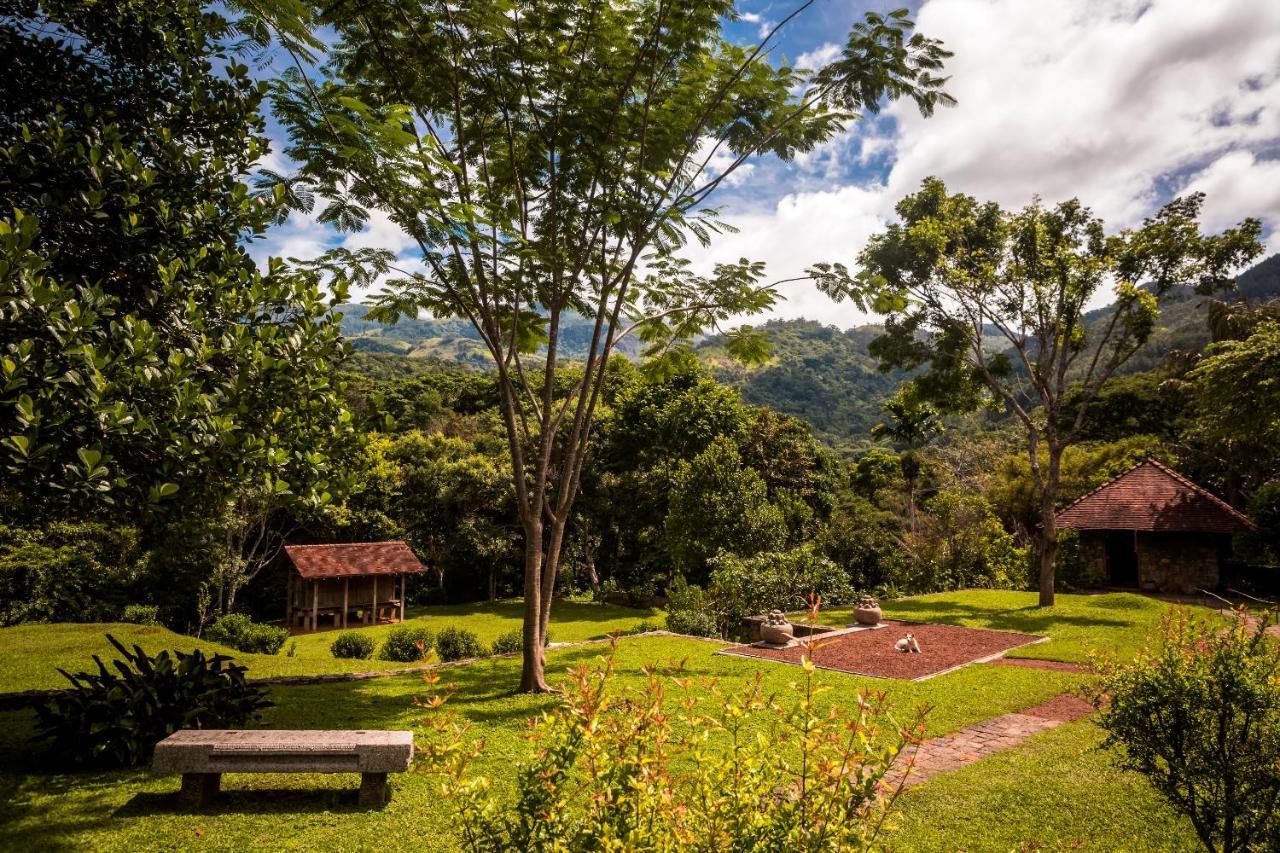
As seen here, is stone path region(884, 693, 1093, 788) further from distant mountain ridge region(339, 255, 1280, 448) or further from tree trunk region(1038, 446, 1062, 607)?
distant mountain ridge region(339, 255, 1280, 448)

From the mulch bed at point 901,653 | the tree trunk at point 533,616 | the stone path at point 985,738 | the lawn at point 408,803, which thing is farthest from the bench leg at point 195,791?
the mulch bed at point 901,653

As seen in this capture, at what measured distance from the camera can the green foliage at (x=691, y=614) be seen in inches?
701

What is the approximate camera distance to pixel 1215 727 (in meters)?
4.43

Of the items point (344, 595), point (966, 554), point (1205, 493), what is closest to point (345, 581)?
point (344, 595)

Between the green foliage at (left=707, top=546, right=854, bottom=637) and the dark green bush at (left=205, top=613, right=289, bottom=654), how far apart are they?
12399 millimetres

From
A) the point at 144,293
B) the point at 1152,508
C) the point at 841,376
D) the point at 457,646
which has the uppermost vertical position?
the point at 841,376

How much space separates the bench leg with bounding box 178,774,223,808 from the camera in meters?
5.92

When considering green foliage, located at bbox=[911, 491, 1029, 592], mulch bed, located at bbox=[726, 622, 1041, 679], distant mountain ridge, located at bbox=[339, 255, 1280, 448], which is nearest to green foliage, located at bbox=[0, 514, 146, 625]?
mulch bed, located at bbox=[726, 622, 1041, 679]

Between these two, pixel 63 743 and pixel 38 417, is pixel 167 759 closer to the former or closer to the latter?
pixel 63 743

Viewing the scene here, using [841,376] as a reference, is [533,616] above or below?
below

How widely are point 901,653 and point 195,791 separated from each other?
41.6 ft

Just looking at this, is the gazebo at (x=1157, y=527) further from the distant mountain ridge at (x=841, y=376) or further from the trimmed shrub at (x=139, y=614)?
the distant mountain ridge at (x=841, y=376)

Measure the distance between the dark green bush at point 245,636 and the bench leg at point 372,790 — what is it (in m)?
13.9

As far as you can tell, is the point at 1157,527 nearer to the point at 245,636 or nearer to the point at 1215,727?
the point at 1215,727
